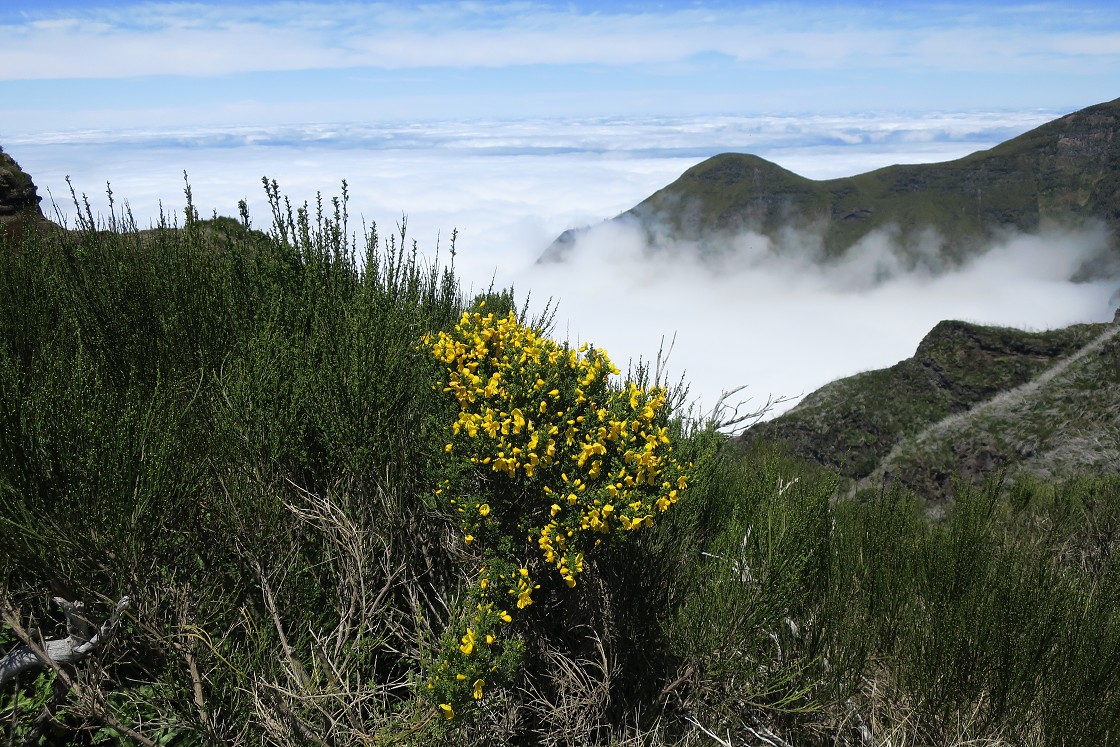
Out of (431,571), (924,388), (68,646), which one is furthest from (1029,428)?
(924,388)

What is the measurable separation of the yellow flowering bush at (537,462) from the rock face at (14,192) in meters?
9.32

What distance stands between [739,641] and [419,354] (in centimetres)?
247

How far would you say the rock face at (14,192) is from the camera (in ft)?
32.0

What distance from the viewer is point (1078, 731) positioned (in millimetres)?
3551

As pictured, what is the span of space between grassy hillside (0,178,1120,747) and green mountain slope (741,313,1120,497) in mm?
1230

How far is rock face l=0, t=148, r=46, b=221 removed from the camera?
977cm

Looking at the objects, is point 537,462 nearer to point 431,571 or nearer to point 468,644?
point 468,644

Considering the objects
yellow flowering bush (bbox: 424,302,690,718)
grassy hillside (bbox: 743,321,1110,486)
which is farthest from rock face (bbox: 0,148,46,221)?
grassy hillside (bbox: 743,321,1110,486)

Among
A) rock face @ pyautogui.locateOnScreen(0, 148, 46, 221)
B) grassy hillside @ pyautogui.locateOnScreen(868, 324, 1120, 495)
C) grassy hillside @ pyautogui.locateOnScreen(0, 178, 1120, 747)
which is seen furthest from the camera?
grassy hillside @ pyautogui.locateOnScreen(868, 324, 1120, 495)

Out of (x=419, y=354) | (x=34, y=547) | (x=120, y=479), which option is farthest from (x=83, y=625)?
(x=419, y=354)

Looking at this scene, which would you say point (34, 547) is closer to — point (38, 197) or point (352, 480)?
point (352, 480)

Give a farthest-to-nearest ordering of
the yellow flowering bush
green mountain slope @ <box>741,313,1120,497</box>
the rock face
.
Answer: green mountain slope @ <box>741,313,1120,497</box> < the rock face < the yellow flowering bush

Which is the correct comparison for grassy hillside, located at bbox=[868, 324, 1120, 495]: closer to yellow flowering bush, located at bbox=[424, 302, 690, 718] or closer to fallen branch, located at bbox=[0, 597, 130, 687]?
yellow flowering bush, located at bbox=[424, 302, 690, 718]

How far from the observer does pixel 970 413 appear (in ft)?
97.7
